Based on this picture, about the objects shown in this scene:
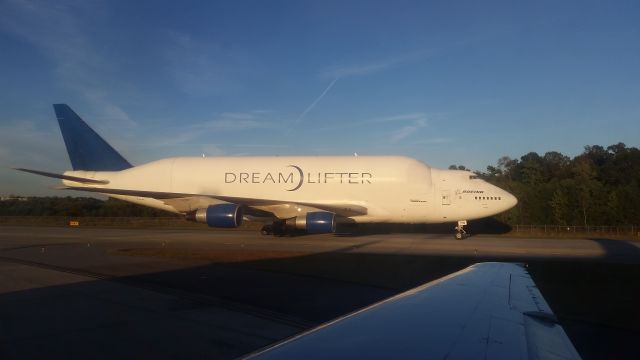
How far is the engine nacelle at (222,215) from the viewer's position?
72.1 ft

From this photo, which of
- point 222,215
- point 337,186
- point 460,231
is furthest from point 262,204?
point 460,231

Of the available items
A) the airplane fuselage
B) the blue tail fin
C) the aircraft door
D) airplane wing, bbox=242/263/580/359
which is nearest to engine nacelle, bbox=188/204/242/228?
the airplane fuselage

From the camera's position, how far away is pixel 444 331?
115 inches

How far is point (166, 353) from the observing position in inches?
217

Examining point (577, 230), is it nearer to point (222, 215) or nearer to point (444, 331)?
point (222, 215)

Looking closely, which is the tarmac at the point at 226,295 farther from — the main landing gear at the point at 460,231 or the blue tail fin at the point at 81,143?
the blue tail fin at the point at 81,143

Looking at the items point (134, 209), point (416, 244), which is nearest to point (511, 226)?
point (416, 244)

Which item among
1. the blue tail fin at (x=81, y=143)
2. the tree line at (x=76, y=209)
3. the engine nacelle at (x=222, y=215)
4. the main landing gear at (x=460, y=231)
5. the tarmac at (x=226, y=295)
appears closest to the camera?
the tarmac at (x=226, y=295)

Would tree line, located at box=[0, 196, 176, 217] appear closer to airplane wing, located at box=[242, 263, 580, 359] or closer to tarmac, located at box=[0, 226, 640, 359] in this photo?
tarmac, located at box=[0, 226, 640, 359]

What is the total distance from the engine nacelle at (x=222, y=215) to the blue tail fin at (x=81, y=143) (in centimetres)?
925

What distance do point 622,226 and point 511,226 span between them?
7.05 m

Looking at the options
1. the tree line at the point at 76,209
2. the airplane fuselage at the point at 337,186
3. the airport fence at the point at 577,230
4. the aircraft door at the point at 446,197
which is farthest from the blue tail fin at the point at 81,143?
the airport fence at the point at 577,230

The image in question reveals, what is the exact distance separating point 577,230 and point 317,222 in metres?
20.4

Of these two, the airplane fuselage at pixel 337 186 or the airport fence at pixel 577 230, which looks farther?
the airport fence at pixel 577 230
